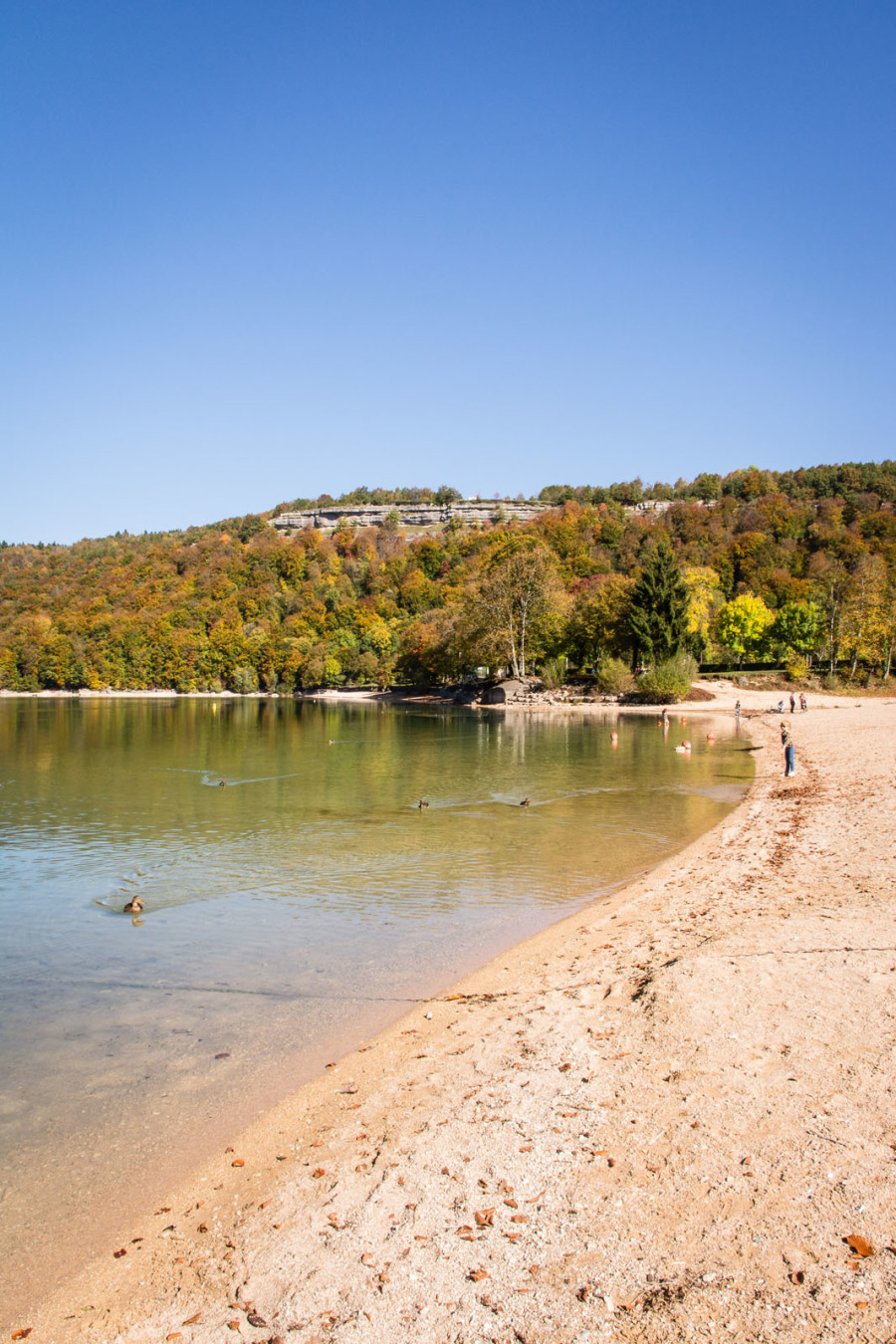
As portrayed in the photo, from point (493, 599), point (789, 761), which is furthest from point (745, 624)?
point (789, 761)

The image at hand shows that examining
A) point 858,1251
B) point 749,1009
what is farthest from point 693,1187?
point 749,1009

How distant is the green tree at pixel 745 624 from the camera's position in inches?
3851

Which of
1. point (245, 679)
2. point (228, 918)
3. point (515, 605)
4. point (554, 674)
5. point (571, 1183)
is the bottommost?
point (228, 918)

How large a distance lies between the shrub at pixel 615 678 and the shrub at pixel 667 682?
8.98 ft

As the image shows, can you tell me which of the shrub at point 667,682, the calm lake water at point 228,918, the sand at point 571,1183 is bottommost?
the calm lake water at point 228,918

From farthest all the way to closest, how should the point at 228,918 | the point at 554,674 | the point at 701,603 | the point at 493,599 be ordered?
the point at 701,603 < the point at 493,599 < the point at 554,674 < the point at 228,918

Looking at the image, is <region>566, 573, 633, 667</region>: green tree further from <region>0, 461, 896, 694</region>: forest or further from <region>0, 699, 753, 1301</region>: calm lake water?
<region>0, 699, 753, 1301</region>: calm lake water

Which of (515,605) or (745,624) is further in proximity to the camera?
(745,624)

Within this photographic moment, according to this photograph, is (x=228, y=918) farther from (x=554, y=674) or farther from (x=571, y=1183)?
(x=554, y=674)

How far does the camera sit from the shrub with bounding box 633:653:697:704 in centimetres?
7325

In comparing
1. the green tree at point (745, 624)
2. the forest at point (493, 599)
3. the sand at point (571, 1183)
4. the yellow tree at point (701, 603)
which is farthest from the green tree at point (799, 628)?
the sand at point (571, 1183)

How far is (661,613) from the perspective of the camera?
79438 mm

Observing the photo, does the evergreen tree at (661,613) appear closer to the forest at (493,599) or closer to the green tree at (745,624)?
the forest at (493,599)

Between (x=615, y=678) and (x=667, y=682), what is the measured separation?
7495 mm
